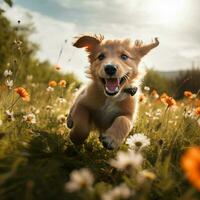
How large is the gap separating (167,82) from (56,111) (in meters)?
14.7

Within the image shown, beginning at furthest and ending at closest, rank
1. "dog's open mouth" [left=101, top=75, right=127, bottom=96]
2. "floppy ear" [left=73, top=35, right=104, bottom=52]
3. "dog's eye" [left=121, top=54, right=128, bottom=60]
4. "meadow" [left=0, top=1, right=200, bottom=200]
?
"floppy ear" [left=73, top=35, right=104, bottom=52]
"dog's eye" [left=121, top=54, right=128, bottom=60]
"dog's open mouth" [left=101, top=75, right=127, bottom=96]
"meadow" [left=0, top=1, right=200, bottom=200]

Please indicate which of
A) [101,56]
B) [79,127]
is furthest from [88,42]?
[79,127]

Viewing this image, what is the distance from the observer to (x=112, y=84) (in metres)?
4.47

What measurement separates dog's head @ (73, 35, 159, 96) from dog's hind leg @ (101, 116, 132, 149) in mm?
500

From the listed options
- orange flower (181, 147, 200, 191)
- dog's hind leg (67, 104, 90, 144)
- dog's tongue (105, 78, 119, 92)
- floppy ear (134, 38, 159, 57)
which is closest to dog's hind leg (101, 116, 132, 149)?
dog's hind leg (67, 104, 90, 144)

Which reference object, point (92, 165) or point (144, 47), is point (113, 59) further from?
point (92, 165)

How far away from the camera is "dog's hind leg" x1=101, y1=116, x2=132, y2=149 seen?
3533mm

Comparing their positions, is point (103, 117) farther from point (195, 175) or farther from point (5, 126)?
point (195, 175)

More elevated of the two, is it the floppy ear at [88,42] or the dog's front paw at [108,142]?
the floppy ear at [88,42]

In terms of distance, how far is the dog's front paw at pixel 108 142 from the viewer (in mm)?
3521

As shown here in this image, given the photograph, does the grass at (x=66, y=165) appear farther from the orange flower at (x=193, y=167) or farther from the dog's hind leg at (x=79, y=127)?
the orange flower at (x=193, y=167)

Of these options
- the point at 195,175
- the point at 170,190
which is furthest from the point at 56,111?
the point at 195,175

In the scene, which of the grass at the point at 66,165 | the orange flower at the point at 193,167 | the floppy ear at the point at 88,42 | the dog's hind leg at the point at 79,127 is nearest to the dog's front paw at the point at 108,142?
the grass at the point at 66,165

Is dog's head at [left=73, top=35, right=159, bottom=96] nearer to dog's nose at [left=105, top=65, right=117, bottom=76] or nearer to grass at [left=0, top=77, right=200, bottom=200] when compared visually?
dog's nose at [left=105, top=65, right=117, bottom=76]
